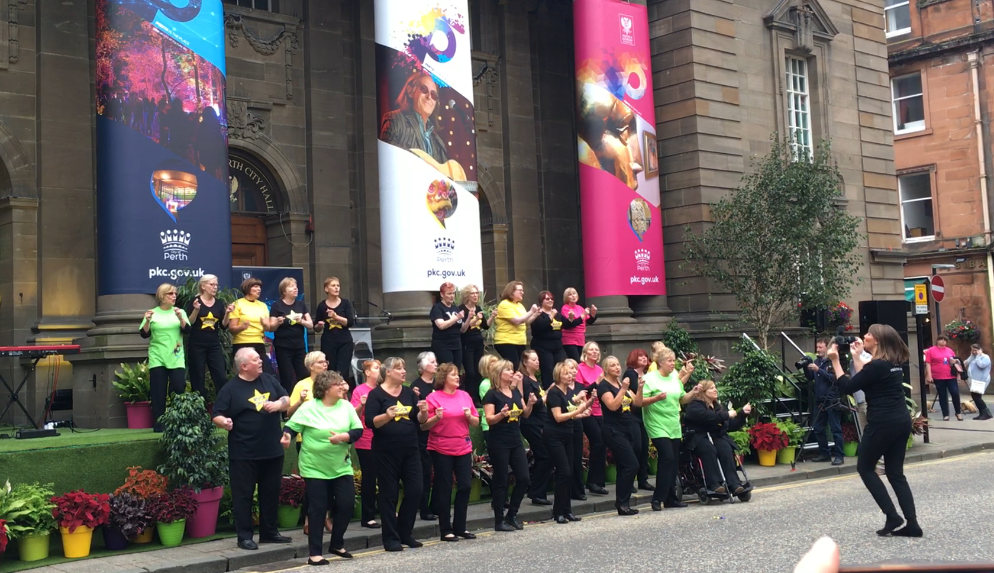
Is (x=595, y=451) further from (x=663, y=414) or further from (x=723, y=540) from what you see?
(x=723, y=540)

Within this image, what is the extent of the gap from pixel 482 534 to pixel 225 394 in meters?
3.27

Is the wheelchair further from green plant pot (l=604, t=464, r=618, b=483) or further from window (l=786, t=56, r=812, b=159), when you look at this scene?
window (l=786, t=56, r=812, b=159)

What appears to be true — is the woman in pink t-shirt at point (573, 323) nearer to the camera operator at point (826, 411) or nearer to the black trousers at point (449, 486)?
the camera operator at point (826, 411)

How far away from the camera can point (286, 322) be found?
1342 cm

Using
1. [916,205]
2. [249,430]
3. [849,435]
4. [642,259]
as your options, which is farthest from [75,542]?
[916,205]

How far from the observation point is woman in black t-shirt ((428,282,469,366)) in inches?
572

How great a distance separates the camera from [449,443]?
11117mm

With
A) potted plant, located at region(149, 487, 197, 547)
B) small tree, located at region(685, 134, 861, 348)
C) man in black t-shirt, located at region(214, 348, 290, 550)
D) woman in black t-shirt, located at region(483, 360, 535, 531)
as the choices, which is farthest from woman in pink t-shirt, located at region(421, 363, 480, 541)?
small tree, located at region(685, 134, 861, 348)

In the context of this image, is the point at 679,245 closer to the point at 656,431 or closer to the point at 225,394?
the point at 656,431

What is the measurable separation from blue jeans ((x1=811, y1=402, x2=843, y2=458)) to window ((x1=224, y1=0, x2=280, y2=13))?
1272cm

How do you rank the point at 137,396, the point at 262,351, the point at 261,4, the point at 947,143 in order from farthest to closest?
the point at 947,143, the point at 261,4, the point at 137,396, the point at 262,351

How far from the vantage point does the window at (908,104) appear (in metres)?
Result: 39.1

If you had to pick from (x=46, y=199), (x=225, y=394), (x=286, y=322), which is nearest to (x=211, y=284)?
(x=286, y=322)

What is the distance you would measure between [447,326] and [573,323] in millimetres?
2582
